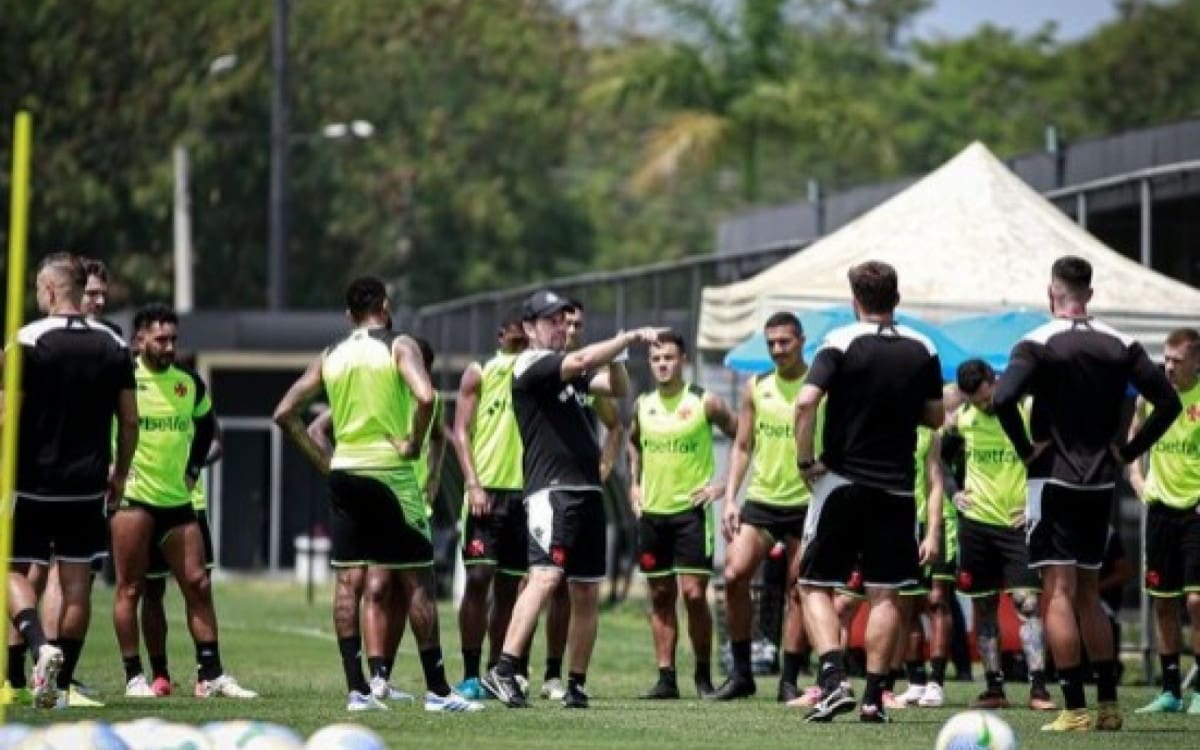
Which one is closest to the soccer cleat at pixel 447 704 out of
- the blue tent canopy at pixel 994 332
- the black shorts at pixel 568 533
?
the black shorts at pixel 568 533

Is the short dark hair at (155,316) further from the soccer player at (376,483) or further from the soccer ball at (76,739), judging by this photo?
the soccer ball at (76,739)

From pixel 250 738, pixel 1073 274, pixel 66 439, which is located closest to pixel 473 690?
pixel 66 439

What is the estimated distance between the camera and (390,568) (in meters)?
15.7

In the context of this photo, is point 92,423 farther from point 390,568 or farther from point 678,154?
point 678,154

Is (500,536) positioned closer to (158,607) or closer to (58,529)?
(158,607)

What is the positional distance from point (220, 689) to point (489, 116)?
5359cm

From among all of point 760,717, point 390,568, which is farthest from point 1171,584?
point 390,568

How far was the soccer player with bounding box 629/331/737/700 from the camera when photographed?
18.9m

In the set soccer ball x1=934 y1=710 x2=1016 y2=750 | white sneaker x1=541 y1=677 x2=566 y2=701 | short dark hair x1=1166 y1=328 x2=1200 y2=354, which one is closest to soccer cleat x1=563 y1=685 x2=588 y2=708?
white sneaker x1=541 y1=677 x2=566 y2=701

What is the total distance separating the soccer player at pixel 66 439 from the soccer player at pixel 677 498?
4264 mm

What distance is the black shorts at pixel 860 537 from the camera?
50.1ft

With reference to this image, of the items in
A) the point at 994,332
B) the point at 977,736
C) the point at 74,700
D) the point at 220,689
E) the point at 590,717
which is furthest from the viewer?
the point at 994,332

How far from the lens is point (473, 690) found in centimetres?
1745

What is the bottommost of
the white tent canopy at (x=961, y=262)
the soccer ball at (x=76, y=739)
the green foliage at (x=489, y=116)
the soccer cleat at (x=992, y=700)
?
the soccer cleat at (x=992, y=700)
